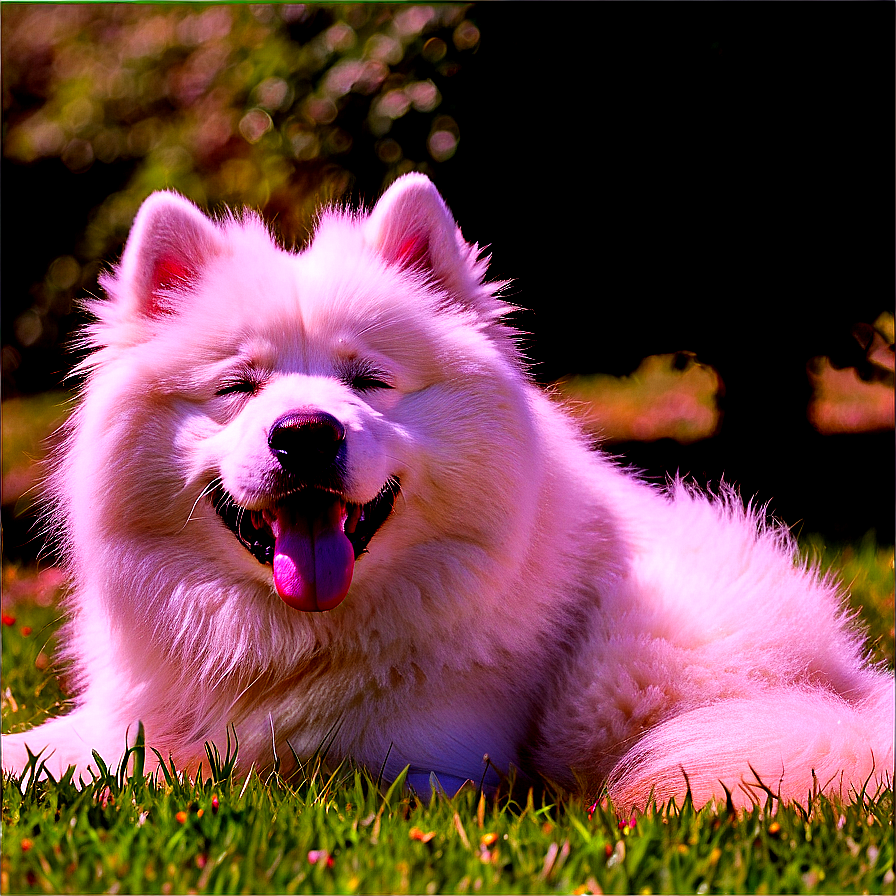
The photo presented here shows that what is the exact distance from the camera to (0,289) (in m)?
6.97

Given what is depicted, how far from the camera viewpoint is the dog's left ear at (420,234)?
3.08 metres

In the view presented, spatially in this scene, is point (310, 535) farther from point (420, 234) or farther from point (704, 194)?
point (704, 194)

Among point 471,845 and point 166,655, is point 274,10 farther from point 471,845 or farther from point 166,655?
point 471,845

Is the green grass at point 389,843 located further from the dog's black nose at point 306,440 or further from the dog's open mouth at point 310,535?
the dog's black nose at point 306,440

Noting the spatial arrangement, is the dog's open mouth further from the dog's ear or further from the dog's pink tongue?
the dog's ear

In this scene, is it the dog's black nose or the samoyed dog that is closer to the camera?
the dog's black nose

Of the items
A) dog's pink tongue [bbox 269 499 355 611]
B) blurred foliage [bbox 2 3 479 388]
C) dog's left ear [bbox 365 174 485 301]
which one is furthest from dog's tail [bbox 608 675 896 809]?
blurred foliage [bbox 2 3 479 388]

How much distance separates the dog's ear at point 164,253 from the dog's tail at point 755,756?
1.85 metres

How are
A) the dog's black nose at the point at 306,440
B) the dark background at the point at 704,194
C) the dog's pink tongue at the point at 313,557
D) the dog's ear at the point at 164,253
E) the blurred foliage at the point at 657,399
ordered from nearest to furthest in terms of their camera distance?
the dog's black nose at the point at 306,440 < the dog's pink tongue at the point at 313,557 < the dog's ear at the point at 164,253 < the dark background at the point at 704,194 < the blurred foliage at the point at 657,399

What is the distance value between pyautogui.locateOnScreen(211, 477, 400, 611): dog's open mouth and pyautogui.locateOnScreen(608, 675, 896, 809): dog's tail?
936 millimetres

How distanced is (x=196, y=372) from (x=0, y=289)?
478 centimetres

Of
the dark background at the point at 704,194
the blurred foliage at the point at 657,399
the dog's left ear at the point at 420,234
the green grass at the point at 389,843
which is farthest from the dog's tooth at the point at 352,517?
the blurred foliage at the point at 657,399

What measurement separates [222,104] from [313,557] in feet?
13.9

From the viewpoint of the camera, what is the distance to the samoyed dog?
2.77 metres
